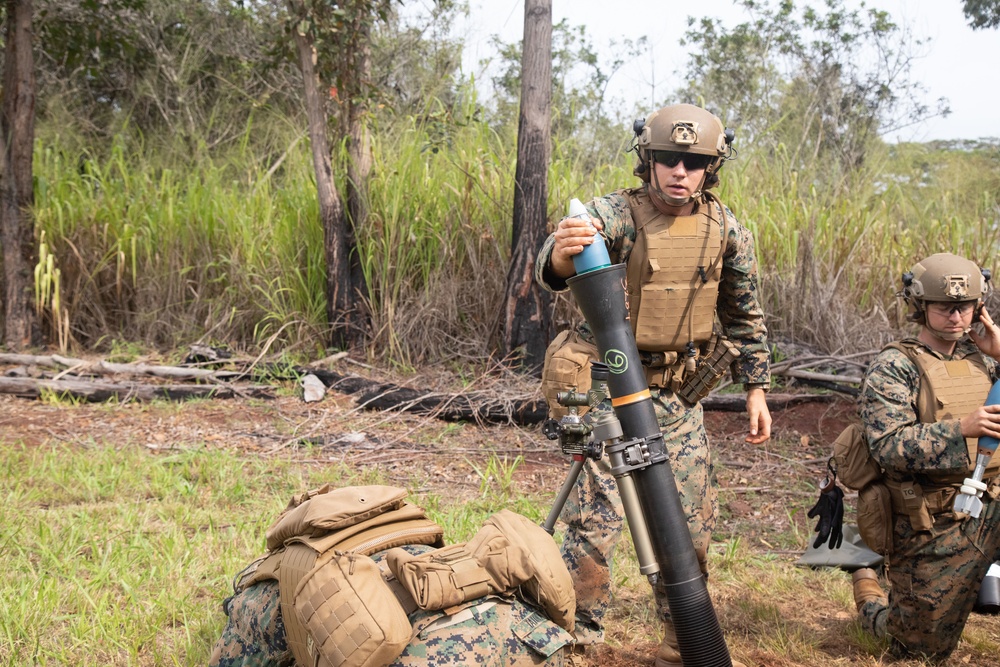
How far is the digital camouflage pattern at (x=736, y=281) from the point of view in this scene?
123 inches

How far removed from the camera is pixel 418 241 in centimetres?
703

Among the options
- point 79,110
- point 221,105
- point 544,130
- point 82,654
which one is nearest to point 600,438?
point 82,654

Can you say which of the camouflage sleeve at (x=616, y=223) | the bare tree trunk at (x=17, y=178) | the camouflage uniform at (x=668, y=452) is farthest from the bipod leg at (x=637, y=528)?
the bare tree trunk at (x=17, y=178)

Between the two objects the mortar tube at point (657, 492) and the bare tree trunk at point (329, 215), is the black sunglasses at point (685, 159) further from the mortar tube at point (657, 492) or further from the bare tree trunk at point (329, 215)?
the bare tree trunk at point (329, 215)

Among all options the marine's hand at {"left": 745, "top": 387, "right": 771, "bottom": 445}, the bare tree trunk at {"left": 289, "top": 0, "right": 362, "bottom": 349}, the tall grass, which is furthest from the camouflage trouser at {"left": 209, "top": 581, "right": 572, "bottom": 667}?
the bare tree trunk at {"left": 289, "top": 0, "right": 362, "bottom": 349}

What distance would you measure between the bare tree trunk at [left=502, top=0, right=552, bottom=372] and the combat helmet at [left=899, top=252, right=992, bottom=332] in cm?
350

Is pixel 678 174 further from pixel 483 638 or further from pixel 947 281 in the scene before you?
pixel 483 638

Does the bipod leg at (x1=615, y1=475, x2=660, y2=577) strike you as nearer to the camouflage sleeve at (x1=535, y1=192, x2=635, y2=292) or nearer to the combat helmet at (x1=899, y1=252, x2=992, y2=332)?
the camouflage sleeve at (x1=535, y1=192, x2=635, y2=292)

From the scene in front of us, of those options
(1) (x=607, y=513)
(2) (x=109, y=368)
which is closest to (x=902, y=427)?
(1) (x=607, y=513)

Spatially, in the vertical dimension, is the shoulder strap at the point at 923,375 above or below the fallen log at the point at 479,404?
above

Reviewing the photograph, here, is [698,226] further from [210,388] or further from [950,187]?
[950,187]

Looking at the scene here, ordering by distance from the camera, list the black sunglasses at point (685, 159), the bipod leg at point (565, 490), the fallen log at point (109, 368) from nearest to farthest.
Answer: the bipod leg at point (565, 490)
the black sunglasses at point (685, 159)
the fallen log at point (109, 368)

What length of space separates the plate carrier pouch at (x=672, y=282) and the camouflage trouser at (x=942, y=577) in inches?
41.3

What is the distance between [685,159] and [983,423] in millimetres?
1281
